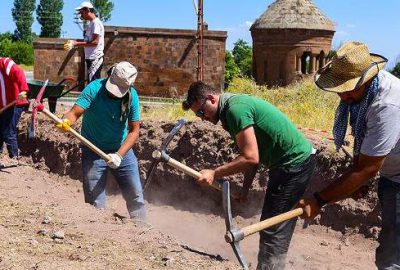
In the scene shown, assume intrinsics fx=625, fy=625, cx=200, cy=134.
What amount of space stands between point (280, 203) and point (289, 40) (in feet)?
67.1

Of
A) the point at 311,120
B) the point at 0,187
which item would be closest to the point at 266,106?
the point at 0,187

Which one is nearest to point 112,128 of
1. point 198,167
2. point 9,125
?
point 198,167

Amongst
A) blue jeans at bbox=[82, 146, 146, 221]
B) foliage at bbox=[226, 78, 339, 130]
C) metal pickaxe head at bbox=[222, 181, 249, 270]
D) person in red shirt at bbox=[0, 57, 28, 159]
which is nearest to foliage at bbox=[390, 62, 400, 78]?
foliage at bbox=[226, 78, 339, 130]

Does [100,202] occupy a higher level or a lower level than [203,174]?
lower

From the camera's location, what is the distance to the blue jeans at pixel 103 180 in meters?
6.05

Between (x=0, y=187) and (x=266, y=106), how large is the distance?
363cm

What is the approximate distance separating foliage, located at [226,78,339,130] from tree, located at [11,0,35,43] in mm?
94219

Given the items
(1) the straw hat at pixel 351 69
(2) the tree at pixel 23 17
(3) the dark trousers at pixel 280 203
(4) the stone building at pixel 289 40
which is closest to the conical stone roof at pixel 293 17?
(4) the stone building at pixel 289 40

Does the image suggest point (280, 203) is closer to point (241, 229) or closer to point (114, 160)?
point (241, 229)

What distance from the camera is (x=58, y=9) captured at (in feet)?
347

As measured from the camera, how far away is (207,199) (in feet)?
29.5

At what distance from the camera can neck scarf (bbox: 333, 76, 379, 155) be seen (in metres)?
3.87

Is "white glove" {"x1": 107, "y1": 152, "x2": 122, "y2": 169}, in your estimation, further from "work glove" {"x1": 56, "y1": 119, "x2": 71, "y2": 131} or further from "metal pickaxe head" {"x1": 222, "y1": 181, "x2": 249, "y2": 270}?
"metal pickaxe head" {"x1": 222, "y1": 181, "x2": 249, "y2": 270}

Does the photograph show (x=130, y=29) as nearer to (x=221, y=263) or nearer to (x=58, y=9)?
(x=221, y=263)
